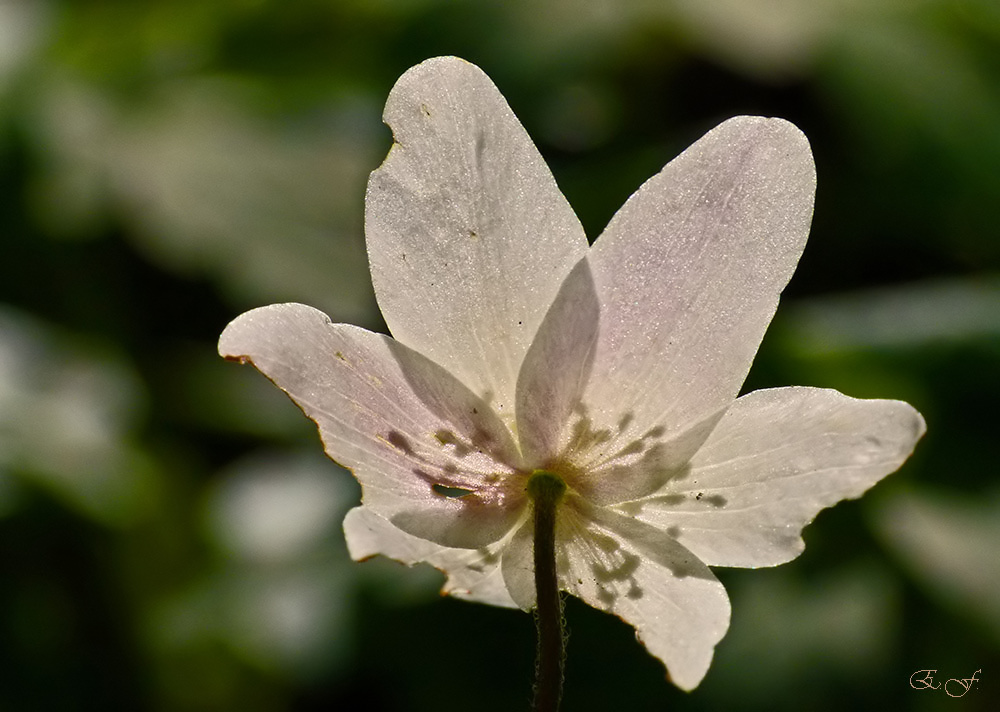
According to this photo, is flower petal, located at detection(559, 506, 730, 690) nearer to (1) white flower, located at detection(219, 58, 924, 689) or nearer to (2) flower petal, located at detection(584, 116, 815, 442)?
(1) white flower, located at detection(219, 58, 924, 689)

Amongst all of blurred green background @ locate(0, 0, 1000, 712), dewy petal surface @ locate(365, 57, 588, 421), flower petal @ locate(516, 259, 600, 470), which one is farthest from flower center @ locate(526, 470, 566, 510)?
blurred green background @ locate(0, 0, 1000, 712)

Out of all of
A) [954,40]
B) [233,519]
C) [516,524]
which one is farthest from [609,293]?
[954,40]

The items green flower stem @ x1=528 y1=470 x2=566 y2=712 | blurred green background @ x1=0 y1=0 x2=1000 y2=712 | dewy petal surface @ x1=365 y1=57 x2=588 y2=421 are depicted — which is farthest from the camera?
blurred green background @ x1=0 y1=0 x2=1000 y2=712

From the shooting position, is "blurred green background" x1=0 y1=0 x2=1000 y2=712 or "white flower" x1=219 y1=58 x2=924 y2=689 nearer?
"white flower" x1=219 y1=58 x2=924 y2=689

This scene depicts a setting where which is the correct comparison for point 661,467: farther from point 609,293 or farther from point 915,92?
point 915,92

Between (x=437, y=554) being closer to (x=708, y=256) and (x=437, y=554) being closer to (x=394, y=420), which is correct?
(x=394, y=420)

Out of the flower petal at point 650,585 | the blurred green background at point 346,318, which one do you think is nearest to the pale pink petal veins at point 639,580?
the flower petal at point 650,585
